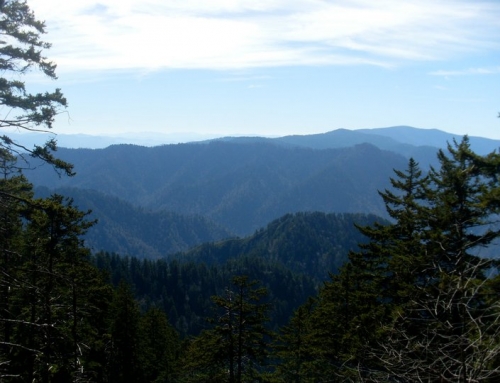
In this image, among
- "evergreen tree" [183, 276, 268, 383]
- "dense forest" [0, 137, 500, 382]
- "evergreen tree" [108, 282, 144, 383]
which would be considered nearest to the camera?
"dense forest" [0, 137, 500, 382]

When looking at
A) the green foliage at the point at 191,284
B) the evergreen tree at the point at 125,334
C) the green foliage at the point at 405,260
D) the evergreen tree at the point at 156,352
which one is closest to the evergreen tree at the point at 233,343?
the green foliage at the point at 405,260

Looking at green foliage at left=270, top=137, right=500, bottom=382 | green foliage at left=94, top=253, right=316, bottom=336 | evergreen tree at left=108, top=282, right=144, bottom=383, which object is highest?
green foliage at left=270, top=137, right=500, bottom=382

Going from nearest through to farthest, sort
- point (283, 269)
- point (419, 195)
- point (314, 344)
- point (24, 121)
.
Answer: point (24, 121)
point (419, 195)
point (314, 344)
point (283, 269)

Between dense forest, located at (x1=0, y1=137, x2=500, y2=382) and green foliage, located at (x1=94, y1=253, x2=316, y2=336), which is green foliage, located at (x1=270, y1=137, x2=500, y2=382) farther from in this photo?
green foliage, located at (x1=94, y1=253, x2=316, y2=336)

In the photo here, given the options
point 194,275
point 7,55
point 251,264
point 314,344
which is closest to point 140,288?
point 194,275

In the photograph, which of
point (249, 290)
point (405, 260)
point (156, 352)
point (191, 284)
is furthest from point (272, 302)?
point (191, 284)

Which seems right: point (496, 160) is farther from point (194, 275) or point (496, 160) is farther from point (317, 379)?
point (194, 275)

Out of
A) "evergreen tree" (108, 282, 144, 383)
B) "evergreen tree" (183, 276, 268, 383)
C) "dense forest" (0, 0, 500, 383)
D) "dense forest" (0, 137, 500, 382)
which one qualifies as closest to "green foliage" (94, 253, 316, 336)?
"evergreen tree" (108, 282, 144, 383)

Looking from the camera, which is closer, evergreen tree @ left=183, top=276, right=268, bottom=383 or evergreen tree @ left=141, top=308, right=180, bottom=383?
evergreen tree @ left=183, top=276, right=268, bottom=383

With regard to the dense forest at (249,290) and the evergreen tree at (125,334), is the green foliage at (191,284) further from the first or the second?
the dense forest at (249,290)

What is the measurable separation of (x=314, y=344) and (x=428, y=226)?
865 cm

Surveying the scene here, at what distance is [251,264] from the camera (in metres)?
192

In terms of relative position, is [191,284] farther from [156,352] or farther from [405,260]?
[405,260]

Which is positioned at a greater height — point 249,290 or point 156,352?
point 249,290
